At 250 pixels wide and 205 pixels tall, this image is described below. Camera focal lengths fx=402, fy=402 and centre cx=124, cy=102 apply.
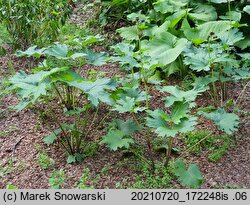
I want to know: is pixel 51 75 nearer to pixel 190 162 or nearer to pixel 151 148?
pixel 151 148

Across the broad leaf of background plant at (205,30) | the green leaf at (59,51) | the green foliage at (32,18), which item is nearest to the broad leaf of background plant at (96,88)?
the green leaf at (59,51)

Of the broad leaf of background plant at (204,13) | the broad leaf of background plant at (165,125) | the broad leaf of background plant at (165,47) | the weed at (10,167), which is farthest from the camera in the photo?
the broad leaf of background plant at (204,13)

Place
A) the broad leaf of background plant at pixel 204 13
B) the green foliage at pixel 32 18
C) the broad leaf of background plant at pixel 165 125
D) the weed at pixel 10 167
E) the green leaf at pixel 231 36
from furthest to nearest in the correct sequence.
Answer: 1. the broad leaf of background plant at pixel 204 13
2. the green foliage at pixel 32 18
3. the green leaf at pixel 231 36
4. the weed at pixel 10 167
5. the broad leaf of background plant at pixel 165 125

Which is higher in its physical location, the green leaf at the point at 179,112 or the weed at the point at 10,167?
the green leaf at the point at 179,112

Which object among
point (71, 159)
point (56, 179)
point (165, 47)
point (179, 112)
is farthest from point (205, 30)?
point (56, 179)

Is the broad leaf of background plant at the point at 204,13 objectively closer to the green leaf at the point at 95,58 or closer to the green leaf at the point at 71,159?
the green leaf at the point at 95,58

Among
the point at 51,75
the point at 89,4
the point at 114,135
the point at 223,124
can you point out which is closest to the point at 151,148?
the point at 114,135

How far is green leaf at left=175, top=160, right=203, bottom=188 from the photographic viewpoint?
2736 mm

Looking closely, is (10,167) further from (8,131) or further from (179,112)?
(179,112)

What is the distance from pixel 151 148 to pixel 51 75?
1.01 metres

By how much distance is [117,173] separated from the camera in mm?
3010

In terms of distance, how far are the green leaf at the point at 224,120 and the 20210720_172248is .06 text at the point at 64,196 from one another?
947mm

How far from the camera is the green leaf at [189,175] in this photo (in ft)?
8.98

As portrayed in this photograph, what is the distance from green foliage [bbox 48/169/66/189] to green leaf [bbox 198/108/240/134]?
44.6 inches
